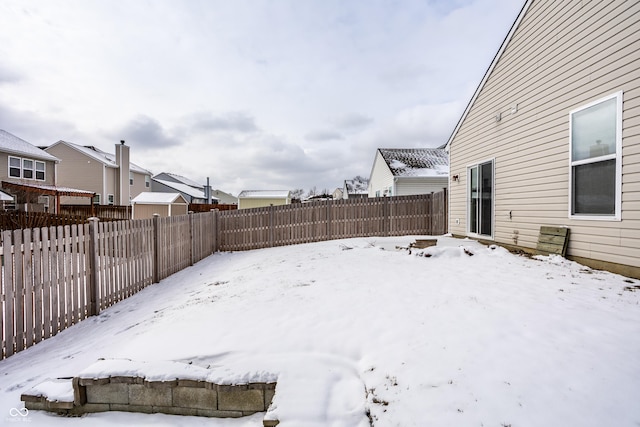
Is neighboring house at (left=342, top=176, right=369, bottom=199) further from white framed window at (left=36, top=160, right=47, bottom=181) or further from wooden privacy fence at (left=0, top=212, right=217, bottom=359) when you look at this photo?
wooden privacy fence at (left=0, top=212, right=217, bottom=359)

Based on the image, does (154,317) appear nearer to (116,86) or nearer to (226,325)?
(226,325)

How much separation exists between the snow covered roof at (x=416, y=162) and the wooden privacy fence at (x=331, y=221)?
21.3 feet

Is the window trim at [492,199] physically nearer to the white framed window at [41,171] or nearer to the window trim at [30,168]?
the window trim at [30,168]

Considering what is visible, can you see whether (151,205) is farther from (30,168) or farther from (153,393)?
(153,393)

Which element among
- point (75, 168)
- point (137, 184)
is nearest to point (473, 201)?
point (75, 168)

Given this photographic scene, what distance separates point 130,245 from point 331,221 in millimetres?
6973

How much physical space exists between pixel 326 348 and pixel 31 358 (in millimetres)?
3567

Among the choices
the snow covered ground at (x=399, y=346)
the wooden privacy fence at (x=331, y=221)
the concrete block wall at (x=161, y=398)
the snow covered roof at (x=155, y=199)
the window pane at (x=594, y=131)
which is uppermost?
the window pane at (x=594, y=131)

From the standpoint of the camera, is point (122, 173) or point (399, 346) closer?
point (399, 346)

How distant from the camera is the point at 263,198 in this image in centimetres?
3400

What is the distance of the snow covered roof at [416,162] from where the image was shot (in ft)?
58.4

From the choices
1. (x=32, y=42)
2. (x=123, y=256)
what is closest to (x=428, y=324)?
(x=123, y=256)

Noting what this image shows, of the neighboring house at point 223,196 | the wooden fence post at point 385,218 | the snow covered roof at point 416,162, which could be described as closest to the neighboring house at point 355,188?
the snow covered roof at point 416,162

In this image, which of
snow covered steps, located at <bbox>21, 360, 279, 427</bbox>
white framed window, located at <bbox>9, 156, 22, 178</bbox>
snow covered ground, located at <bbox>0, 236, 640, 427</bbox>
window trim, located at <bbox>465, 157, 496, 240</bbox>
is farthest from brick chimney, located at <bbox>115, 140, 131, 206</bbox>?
snow covered steps, located at <bbox>21, 360, 279, 427</bbox>
